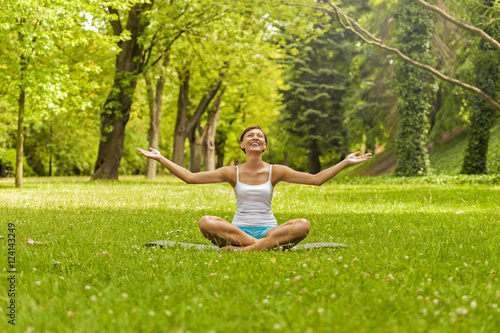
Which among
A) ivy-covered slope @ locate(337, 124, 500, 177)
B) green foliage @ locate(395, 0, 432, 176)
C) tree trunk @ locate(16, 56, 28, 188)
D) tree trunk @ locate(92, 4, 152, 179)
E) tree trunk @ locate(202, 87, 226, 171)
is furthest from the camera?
tree trunk @ locate(202, 87, 226, 171)

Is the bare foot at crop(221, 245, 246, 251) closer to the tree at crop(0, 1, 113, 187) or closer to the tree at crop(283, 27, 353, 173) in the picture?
the tree at crop(0, 1, 113, 187)

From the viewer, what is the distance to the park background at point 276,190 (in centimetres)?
388

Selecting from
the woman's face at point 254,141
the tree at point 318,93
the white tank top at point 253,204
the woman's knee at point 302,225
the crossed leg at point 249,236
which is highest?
the tree at point 318,93

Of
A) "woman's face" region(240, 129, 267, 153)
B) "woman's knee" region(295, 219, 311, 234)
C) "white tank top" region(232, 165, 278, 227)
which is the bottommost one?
"woman's knee" region(295, 219, 311, 234)

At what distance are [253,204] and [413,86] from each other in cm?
2336

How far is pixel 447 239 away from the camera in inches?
283

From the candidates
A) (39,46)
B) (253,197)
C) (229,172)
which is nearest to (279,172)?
(253,197)

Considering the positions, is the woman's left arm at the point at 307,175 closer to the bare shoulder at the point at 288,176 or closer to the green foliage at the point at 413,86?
the bare shoulder at the point at 288,176

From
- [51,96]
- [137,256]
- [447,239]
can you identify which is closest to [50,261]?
Answer: [137,256]

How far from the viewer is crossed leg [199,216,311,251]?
6.39m

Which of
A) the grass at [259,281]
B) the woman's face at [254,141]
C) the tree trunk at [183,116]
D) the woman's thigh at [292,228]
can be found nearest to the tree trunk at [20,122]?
the grass at [259,281]

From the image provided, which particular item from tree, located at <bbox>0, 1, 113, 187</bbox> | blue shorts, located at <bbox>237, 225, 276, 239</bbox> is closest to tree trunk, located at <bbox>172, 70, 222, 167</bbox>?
tree, located at <bbox>0, 1, 113, 187</bbox>

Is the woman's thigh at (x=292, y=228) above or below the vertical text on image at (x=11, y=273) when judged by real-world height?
above

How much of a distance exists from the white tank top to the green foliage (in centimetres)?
2304
